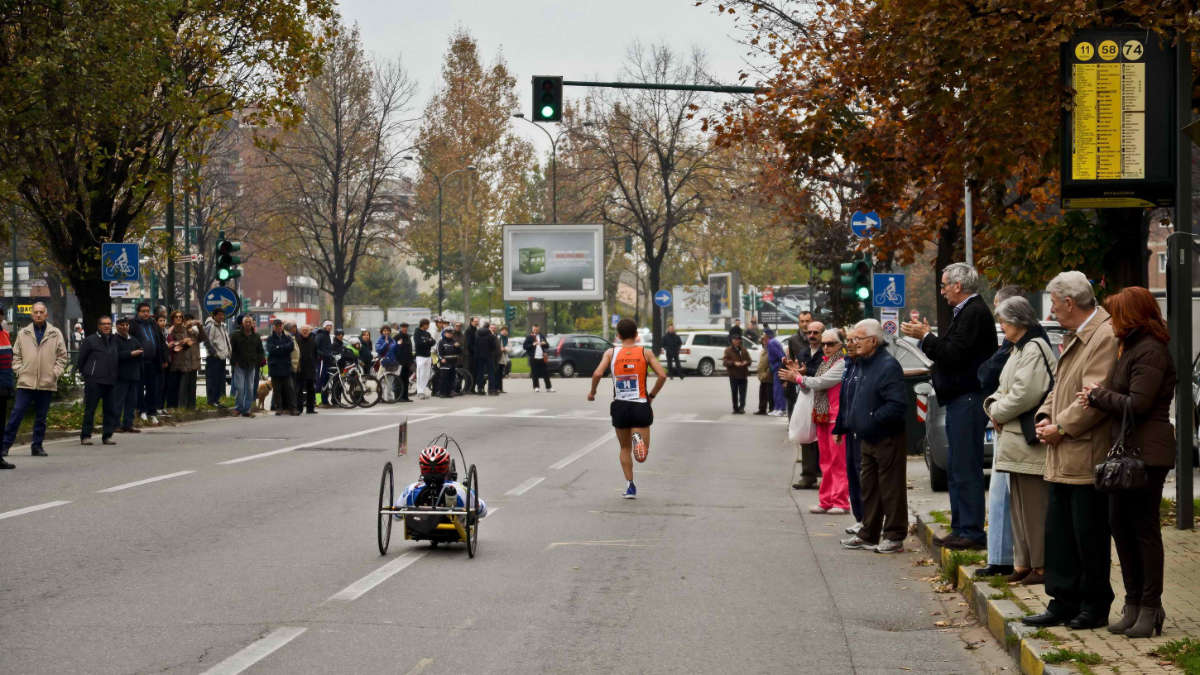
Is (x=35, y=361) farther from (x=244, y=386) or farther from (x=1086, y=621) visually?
(x=1086, y=621)

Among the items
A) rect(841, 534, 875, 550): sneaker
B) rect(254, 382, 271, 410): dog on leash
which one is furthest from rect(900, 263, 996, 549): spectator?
rect(254, 382, 271, 410): dog on leash

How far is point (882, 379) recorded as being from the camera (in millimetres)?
11039

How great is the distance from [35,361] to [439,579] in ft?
34.2

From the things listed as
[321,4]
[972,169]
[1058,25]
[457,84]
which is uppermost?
[457,84]

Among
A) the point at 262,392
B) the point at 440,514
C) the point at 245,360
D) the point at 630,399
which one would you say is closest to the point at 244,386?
the point at 245,360

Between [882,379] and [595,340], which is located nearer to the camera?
[882,379]

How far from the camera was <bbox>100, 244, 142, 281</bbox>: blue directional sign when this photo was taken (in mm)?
24547

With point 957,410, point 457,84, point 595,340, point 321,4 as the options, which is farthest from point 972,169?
point 457,84

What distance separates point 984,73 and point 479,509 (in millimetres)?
5459

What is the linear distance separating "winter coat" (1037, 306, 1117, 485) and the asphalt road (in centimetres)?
102

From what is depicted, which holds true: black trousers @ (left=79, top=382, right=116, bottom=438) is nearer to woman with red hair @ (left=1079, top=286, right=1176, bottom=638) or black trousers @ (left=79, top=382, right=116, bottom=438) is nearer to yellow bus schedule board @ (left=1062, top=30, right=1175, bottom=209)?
yellow bus schedule board @ (left=1062, top=30, right=1175, bottom=209)

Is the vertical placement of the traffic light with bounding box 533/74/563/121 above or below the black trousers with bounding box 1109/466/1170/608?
above

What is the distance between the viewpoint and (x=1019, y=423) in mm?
8352

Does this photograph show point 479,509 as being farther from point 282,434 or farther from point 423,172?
point 423,172
